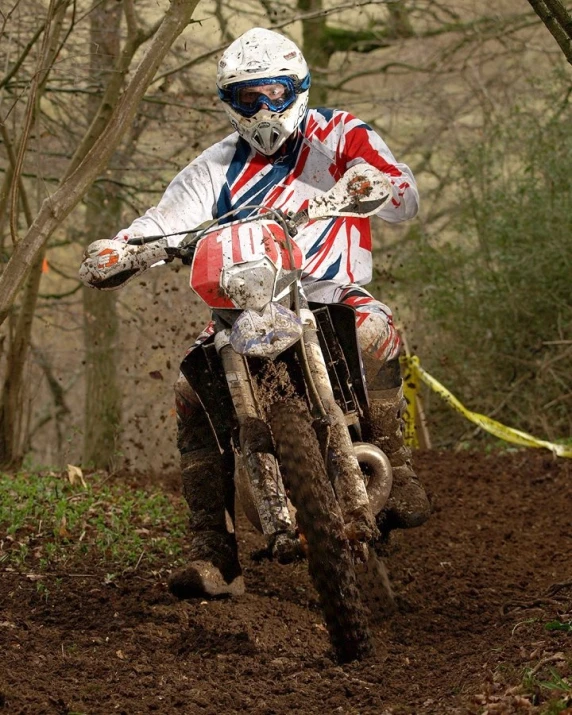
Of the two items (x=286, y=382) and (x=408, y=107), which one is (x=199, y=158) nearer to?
(x=286, y=382)

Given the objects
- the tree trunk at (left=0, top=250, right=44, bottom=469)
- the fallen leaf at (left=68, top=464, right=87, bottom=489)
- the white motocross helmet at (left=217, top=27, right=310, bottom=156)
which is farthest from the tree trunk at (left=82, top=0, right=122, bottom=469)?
the white motocross helmet at (left=217, top=27, right=310, bottom=156)

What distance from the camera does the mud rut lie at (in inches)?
155

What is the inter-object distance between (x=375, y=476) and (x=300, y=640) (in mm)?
772

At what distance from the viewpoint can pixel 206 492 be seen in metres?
5.47

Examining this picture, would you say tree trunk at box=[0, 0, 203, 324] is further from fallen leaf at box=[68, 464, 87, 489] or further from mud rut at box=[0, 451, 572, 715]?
fallen leaf at box=[68, 464, 87, 489]

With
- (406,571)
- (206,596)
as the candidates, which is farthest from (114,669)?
(406,571)

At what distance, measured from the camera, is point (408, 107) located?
14.7 m

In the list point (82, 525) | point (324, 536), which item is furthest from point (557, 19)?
point (82, 525)

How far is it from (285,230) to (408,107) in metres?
10.4

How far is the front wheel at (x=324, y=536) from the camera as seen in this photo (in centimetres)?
A: 427

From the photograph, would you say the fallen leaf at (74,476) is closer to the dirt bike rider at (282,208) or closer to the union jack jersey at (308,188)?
the dirt bike rider at (282,208)

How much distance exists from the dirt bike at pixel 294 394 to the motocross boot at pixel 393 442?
0.28 metres

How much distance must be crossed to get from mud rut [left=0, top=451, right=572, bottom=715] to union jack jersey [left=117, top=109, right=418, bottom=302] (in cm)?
151

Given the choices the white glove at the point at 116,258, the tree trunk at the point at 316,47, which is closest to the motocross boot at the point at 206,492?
the white glove at the point at 116,258
